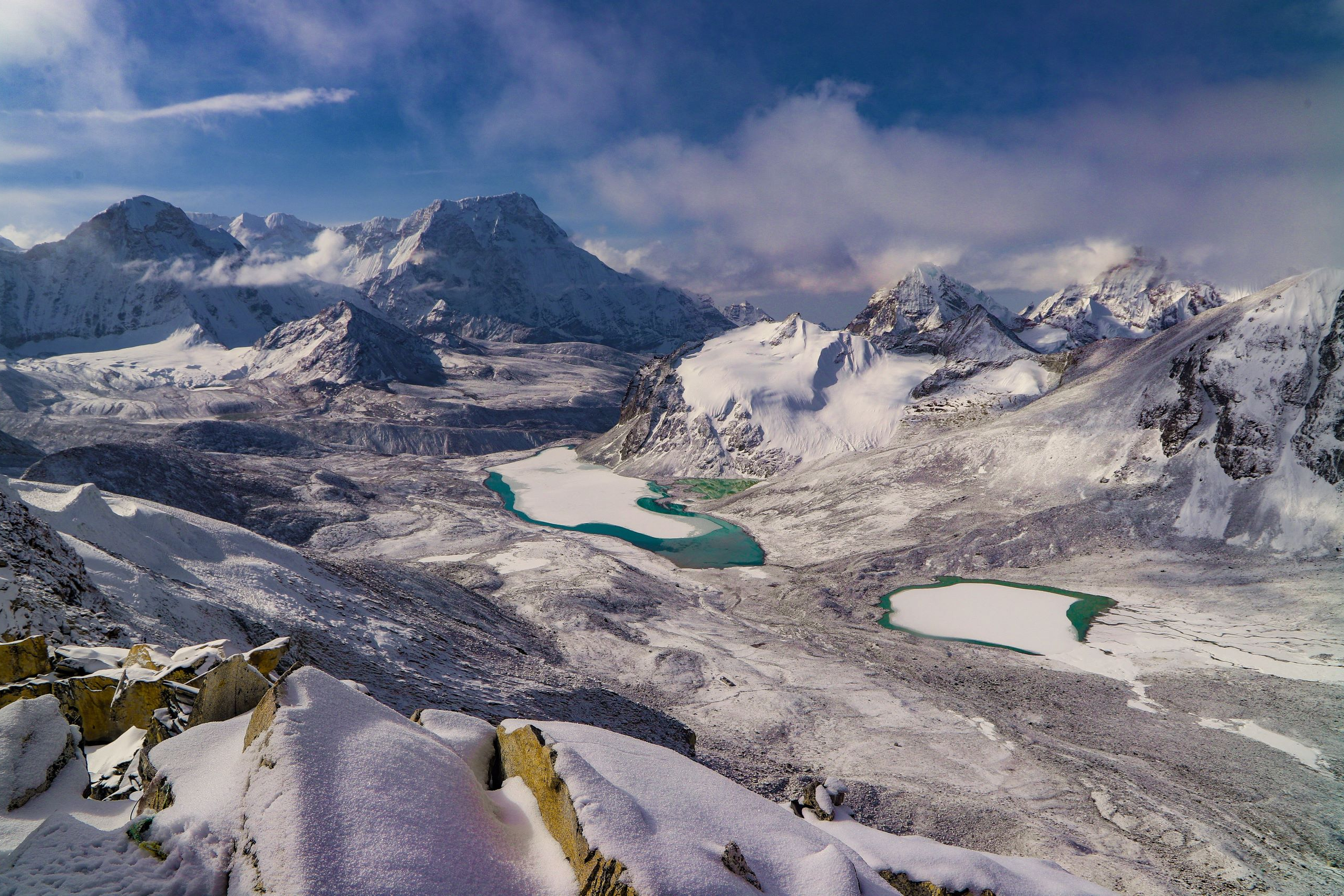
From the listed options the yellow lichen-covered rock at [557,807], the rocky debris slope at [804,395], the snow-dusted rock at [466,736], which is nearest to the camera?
the yellow lichen-covered rock at [557,807]

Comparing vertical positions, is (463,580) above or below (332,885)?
below

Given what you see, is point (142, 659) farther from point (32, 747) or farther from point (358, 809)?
point (358, 809)

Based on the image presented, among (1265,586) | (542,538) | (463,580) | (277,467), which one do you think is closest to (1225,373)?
Answer: (1265,586)

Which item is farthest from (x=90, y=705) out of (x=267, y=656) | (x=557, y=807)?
(x=557, y=807)

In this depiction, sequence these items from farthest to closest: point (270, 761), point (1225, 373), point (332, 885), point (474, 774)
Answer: point (1225, 373) → point (474, 774) → point (270, 761) → point (332, 885)

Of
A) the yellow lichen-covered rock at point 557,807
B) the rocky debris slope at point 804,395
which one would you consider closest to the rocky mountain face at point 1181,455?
the rocky debris slope at point 804,395

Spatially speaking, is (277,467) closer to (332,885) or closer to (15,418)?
→ (15,418)

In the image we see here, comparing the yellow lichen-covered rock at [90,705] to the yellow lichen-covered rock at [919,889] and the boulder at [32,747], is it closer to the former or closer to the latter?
the boulder at [32,747]
